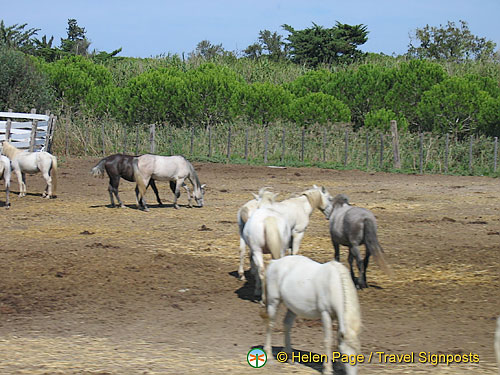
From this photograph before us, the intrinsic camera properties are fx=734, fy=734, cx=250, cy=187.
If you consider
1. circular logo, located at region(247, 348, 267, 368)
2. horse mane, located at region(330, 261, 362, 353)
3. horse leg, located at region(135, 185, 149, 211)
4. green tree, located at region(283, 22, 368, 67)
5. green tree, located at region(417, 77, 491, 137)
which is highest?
green tree, located at region(283, 22, 368, 67)

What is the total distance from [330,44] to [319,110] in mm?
19811

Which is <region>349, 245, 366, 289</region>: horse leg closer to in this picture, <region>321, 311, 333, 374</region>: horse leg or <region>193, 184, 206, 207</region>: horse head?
<region>321, 311, 333, 374</region>: horse leg

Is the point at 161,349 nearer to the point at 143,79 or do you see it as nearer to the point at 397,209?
the point at 397,209

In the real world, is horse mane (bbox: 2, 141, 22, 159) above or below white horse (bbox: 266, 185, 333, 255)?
below

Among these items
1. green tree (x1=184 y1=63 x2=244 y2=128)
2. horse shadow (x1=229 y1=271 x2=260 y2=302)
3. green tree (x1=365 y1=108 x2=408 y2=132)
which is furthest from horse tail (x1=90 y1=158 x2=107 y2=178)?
green tree (x1=365 y1=108 x2=408 y2=132)

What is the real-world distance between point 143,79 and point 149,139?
13.9 ft

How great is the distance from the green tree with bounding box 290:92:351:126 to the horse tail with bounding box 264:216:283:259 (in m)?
27.2

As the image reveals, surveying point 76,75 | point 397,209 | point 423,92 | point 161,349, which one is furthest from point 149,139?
point 161,349

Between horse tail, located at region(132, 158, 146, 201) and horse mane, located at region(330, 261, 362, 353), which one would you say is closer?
horse mane, located at region(330, 261, 362, 353)

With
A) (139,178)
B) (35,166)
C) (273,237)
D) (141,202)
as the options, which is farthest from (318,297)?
(35,166)

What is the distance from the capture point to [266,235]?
341 inches

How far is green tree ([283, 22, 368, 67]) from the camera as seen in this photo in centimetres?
5409

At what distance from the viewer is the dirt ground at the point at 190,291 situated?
6.70 m

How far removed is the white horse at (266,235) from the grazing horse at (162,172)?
8.83 meters
